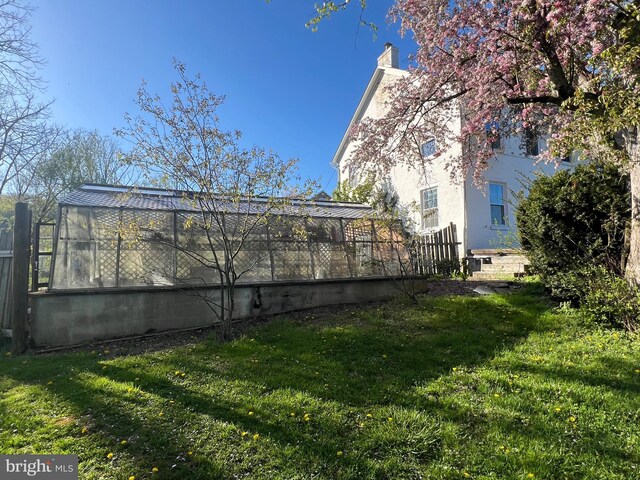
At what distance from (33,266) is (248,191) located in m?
4.07

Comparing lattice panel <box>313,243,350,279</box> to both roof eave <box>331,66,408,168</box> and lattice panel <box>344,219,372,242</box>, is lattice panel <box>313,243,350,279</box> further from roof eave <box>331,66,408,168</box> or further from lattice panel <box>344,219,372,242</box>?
roof eave <box>331,66,408,168</box>

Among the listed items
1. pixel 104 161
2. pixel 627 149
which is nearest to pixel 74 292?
pixel 627 149

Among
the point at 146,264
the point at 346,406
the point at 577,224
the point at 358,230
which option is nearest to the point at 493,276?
the point at 577,224

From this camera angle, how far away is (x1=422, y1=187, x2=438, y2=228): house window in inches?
524

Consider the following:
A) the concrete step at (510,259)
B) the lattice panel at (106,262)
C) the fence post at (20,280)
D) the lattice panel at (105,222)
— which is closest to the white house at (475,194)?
the concrete step at (510,259)

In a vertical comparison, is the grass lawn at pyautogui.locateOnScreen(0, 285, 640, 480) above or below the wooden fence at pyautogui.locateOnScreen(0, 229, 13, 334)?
below

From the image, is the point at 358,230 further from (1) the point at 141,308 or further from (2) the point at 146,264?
(1) the point at 141,308

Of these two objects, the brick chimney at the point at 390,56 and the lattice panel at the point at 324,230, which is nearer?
the lattice panel at the point at 324,230

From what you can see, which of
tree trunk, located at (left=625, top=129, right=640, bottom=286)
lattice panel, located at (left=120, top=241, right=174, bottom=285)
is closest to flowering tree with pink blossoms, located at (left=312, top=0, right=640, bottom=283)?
tree trunk, located at (left=625, top=129, right=640, bottom=286)

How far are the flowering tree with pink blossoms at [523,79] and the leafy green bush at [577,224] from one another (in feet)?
1.37

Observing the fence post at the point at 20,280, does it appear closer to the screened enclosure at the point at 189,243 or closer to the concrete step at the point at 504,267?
the screened enclosure at the point at 189,243

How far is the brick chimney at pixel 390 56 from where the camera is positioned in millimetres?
15156

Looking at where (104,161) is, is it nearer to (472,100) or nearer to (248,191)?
(248,191)

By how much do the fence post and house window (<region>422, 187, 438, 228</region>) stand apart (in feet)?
38.7
